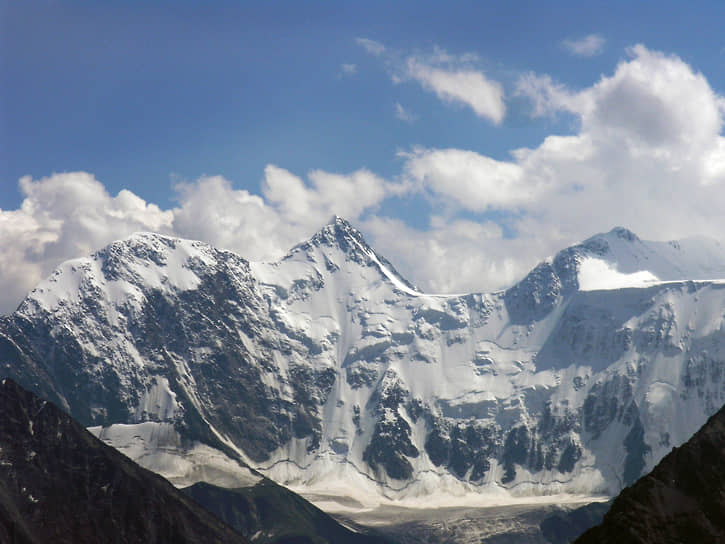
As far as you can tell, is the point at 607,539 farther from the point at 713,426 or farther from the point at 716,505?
the point at 713,426

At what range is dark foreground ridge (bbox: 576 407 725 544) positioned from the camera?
164125mm

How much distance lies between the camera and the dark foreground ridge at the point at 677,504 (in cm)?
16412

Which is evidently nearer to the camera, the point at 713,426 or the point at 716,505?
the point at 716,505

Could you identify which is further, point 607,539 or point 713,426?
point 713,426

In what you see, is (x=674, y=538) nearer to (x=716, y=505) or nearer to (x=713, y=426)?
(x=716, y=505)

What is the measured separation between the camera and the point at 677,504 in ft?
561

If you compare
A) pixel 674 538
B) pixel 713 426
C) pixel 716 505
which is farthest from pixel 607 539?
pixel 713 426

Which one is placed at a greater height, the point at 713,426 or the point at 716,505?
the point at 713,426

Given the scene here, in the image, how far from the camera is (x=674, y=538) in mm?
163500

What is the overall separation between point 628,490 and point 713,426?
2514 cm

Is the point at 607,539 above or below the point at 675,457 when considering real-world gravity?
below

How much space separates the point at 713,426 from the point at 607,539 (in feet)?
119

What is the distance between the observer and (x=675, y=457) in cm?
17888

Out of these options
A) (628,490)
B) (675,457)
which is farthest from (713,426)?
(628,490)
